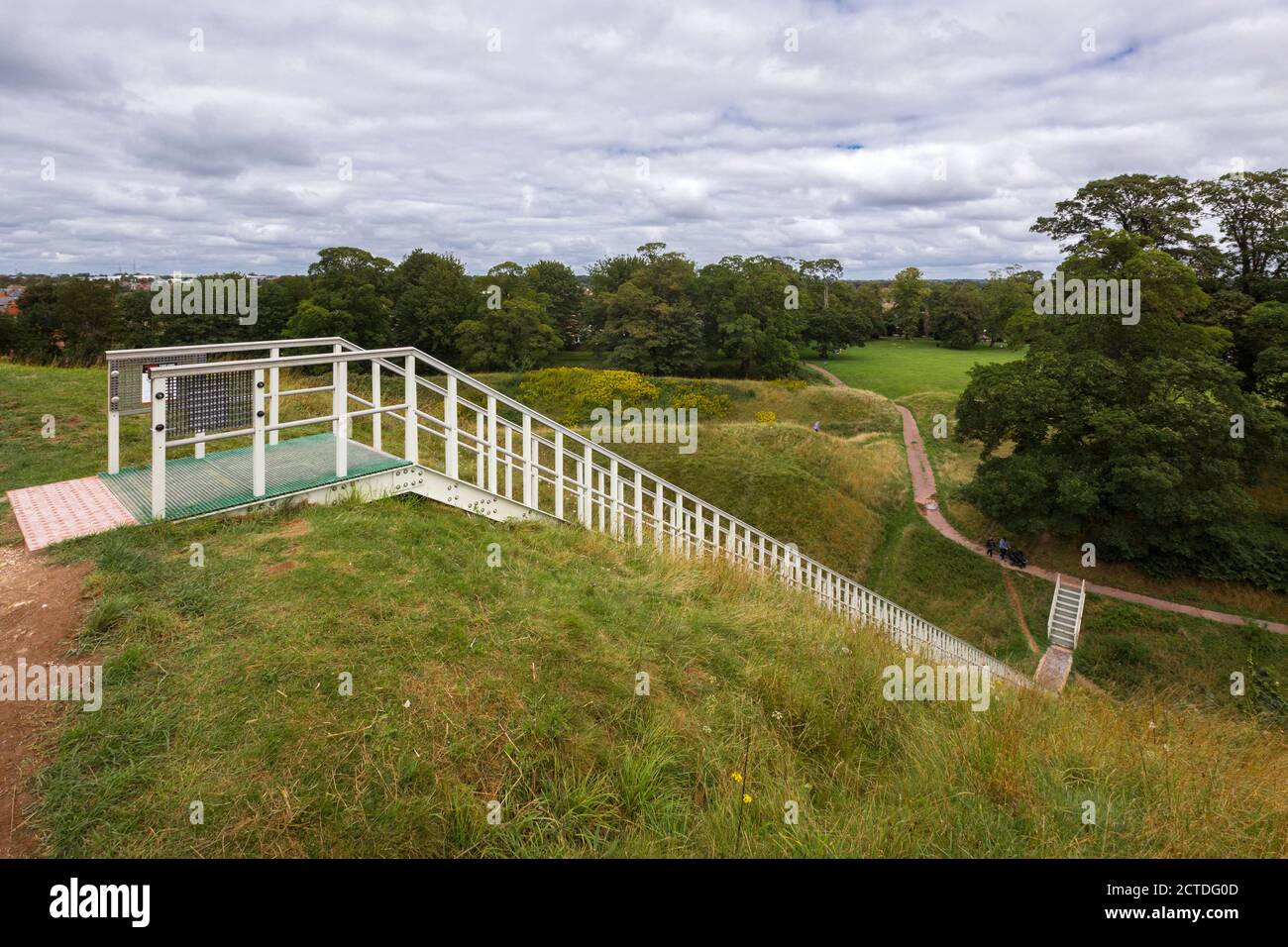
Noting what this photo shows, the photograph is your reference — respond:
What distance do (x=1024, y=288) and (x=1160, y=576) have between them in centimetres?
6033

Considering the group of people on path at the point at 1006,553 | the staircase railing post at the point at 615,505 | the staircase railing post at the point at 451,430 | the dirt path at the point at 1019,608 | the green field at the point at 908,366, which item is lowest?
the dirt path at the point at 1019,608

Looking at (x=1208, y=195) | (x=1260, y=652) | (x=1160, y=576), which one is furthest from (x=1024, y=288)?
(x=1260, y=652)

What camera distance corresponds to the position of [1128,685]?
18641 millimetres

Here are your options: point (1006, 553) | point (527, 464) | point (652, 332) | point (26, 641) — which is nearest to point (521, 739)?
point (26, 641)

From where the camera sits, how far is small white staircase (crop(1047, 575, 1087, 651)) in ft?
68.5

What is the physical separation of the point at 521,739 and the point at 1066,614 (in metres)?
23.2

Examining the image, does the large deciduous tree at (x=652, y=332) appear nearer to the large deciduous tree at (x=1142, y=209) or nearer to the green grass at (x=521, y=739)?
the large deciduous tree at (x=1142, y=209)

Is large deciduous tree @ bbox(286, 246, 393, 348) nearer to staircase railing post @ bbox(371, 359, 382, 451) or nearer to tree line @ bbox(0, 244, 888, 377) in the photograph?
tree line @ bbox(0, 244, 888, 377)

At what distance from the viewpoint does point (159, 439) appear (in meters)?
5.78

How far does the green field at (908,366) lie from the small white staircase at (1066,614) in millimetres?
26074

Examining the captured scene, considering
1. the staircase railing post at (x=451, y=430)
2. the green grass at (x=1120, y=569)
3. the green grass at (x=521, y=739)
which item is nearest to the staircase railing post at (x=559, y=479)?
the staircase railing post at (x=451, y=430)

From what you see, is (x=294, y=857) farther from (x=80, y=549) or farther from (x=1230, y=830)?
(x=1230, y=830)

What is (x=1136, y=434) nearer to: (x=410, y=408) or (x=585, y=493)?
(x=585, y=493)

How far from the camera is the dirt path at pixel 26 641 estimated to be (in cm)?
313
